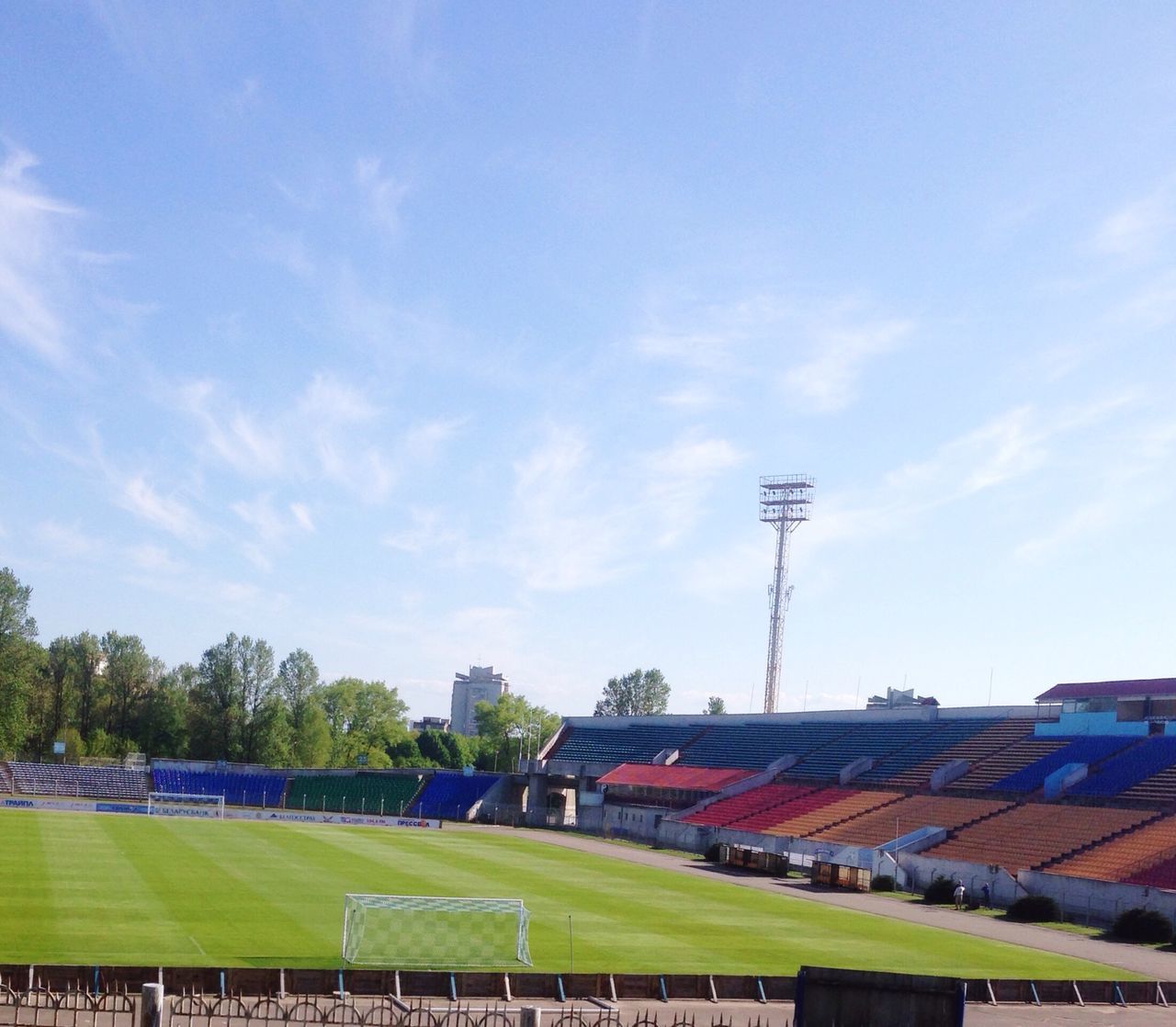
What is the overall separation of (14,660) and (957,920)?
90967 millimetres

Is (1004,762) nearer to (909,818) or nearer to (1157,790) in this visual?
(909,818)

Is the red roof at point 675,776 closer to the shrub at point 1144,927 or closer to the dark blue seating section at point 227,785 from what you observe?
the dark blue seating section at point 227,785

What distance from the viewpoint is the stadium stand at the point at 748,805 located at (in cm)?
7688

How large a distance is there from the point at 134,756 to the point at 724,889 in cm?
8172

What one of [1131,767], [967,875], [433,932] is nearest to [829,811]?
[967,875]

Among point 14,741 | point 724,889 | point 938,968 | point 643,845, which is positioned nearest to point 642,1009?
point 938,968

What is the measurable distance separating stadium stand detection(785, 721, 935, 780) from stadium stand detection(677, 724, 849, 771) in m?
1.94

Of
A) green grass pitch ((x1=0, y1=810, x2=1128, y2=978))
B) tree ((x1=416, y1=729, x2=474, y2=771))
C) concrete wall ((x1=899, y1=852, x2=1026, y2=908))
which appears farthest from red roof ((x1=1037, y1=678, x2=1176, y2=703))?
tree ((x1=416, y1=729, x2=474, y2=771))

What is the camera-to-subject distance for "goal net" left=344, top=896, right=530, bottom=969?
3008 centimetres

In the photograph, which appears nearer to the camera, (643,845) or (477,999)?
(477,999)

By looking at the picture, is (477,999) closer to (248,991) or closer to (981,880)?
(248,991)

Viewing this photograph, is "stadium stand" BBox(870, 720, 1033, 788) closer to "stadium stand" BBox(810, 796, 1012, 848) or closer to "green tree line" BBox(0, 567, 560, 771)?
"stadium stand" BBox(810, 796, 1012, 848)

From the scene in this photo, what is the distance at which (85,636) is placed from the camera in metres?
136

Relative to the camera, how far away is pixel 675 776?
91.8 meters
